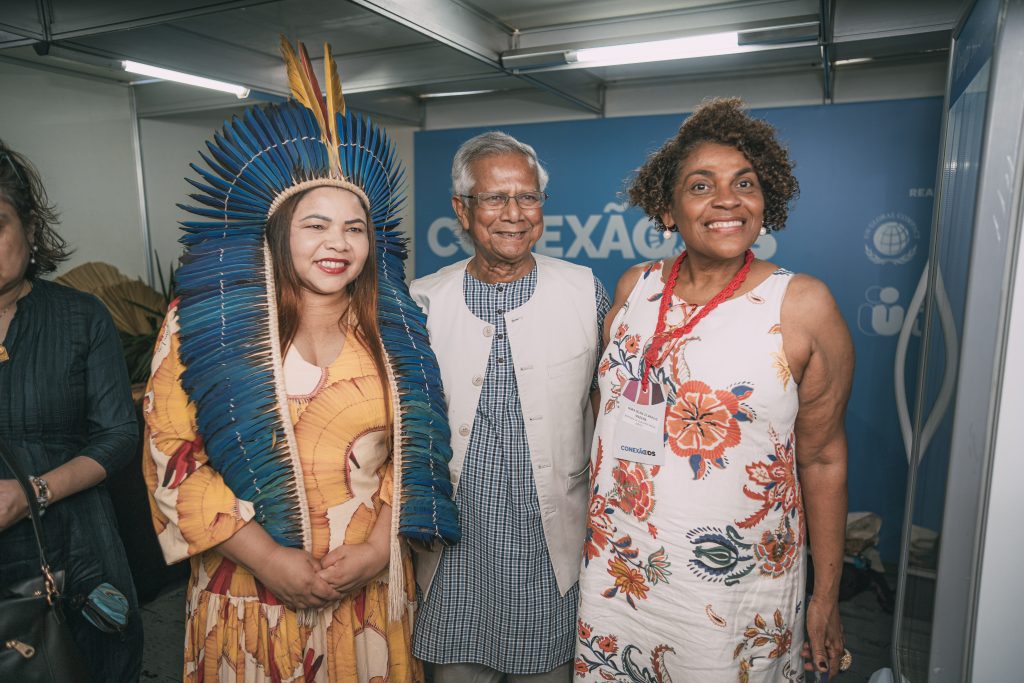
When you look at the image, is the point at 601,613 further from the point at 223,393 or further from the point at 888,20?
the point at 888,20

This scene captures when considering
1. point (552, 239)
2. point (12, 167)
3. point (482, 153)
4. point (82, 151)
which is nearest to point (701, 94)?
point (552, 239)

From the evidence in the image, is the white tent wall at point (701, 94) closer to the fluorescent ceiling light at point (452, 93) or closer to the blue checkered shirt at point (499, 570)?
the fluorescent ceiling light at point (452, 93)

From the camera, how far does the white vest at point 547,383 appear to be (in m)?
1.85

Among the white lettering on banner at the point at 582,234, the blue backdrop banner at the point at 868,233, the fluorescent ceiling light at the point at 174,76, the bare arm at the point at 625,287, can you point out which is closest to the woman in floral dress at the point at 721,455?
the bare arm at the point at 625,287

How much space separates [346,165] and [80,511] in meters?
1.16

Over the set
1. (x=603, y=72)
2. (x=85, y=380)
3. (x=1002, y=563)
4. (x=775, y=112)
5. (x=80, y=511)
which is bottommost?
(x=80, y=511)

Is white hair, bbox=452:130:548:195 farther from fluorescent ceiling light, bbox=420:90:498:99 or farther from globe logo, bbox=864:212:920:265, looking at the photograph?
fluorescent ceiling light, bbox=420:90:498:99

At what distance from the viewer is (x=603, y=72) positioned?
13.5ft

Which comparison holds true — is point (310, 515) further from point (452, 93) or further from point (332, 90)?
point (452, 93)

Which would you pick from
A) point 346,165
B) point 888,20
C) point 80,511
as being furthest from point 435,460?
point 888,20

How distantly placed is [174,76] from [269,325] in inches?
112

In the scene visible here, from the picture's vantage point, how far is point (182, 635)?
315cm

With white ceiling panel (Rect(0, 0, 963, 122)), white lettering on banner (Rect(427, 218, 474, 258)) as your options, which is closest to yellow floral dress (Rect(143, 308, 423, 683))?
white ceiling panel (Rect(0, 0, 963, 122))

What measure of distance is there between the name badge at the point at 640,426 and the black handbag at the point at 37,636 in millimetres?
1253
